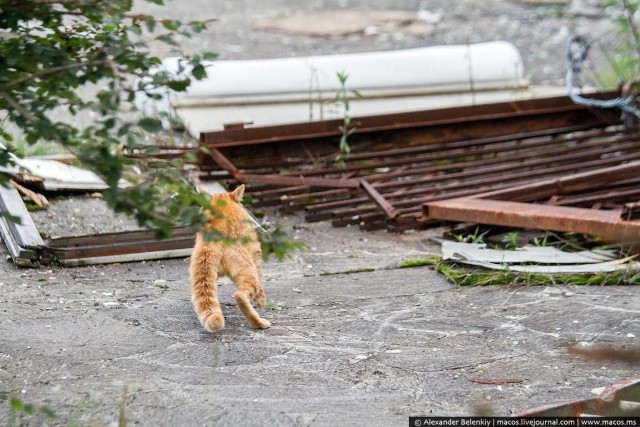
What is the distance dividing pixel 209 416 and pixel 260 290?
3.78 ft

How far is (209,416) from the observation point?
333 cm

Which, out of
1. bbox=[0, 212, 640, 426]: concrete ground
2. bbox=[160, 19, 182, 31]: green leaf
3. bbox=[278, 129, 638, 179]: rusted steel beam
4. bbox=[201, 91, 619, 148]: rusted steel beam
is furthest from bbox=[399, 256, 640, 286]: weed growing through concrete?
bbox=[160, 19, 182, 31]: green leaf

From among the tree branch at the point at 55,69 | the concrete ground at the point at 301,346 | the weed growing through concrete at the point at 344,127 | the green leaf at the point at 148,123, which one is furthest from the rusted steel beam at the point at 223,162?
the green leaf at the point at 148,123

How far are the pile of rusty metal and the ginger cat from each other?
196cm

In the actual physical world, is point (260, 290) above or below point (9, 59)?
below

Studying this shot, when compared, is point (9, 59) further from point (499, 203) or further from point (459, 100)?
point (459, 100)

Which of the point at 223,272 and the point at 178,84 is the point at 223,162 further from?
the point at 178,84

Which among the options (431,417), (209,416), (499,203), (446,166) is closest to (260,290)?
(209,416)

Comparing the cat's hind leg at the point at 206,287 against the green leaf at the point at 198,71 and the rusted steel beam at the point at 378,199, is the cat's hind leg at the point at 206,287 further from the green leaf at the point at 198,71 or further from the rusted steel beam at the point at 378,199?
the rusted steel beam at the point at 378,199


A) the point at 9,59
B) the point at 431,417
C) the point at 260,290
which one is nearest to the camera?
the point at 9,59

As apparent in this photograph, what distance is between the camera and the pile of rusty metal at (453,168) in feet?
19.7

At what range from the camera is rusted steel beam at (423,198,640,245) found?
17.7 ft

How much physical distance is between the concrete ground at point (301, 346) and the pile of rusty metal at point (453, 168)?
766 mm

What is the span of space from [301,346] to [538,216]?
2242 mm
